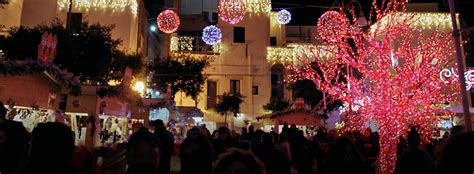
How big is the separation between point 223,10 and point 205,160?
878cm

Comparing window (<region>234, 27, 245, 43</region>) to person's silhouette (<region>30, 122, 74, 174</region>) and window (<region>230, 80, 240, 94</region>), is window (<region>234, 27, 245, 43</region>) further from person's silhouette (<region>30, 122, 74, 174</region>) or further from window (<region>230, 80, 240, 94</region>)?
person's silhouette (<region>30, 122, 74, 174</region>)

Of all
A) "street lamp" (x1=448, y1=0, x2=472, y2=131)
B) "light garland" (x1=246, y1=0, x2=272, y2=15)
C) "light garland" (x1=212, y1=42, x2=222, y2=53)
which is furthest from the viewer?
"light garland" (x1=246, y1=0, x2=272, y2=15)

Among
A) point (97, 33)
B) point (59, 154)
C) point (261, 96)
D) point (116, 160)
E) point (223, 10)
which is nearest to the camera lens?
point (59, 154)

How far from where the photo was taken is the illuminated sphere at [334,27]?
12124mm

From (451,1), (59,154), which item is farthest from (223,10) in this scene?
(59,154)

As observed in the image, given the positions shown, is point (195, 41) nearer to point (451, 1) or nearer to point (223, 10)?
point (223, 10)

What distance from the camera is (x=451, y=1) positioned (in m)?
8.84

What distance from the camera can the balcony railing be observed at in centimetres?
3444

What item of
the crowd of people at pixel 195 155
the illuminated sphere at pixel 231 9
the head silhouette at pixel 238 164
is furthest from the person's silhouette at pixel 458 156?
the illuminated sphere at pixel 231 9

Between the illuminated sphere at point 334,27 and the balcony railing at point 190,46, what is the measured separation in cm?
2287

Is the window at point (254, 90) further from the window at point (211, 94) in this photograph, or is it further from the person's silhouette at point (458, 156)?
the person's silhouette at point (458, 156)

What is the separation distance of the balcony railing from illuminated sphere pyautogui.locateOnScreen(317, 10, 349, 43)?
22873 mm

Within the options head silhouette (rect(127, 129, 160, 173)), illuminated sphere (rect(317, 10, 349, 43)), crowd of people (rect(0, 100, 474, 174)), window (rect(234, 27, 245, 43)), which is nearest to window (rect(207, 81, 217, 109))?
window (rect(234, 27, 245, 43))

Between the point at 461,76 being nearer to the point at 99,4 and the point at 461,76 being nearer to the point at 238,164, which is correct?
the point at 238,164
